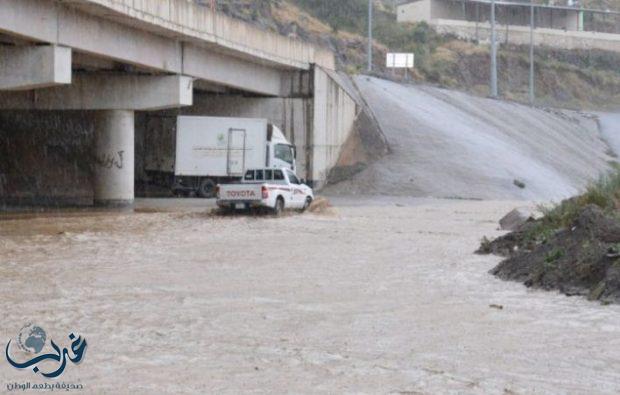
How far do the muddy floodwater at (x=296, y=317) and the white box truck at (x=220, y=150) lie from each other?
19111 mm

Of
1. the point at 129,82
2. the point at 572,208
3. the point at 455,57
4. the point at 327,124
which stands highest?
the point at 455,57

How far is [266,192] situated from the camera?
3241 cm

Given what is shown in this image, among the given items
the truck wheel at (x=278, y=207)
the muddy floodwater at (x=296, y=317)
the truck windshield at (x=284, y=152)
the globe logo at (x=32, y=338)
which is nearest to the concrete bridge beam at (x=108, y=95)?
the truck windshield at (x=284, y=152)

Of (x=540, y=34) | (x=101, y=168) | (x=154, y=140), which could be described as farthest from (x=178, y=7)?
(x=540, y=34)

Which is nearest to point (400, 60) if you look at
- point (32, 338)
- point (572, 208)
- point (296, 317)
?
point (572, 208)

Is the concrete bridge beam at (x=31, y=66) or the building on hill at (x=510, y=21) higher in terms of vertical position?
the building on hill at (x=510, y=21)

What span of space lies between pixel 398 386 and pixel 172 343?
308cm

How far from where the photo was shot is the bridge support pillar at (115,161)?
39531 millimetres

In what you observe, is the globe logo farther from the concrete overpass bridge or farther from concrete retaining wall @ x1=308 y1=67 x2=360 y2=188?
concrete retaining wall @ x1=308 y1=67 x2=360 y2=188

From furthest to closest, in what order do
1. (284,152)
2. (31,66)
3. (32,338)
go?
(284,152) < (31,66) < (32,338)

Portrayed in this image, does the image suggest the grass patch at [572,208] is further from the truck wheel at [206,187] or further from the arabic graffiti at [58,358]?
the truck wheel at [206,187]

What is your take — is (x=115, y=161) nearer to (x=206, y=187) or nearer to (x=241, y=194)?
(x=206, y=187)

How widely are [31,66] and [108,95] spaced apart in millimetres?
8295

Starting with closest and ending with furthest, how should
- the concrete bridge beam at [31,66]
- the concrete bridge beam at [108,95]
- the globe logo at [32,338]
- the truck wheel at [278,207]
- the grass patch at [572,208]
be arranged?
the globe logo at [32,338]
the grass patch at [572,208]
the concrete bridge beam at [31,66]
the truck wheel at [278,207]
the concrete bridge beam at [108,95]
